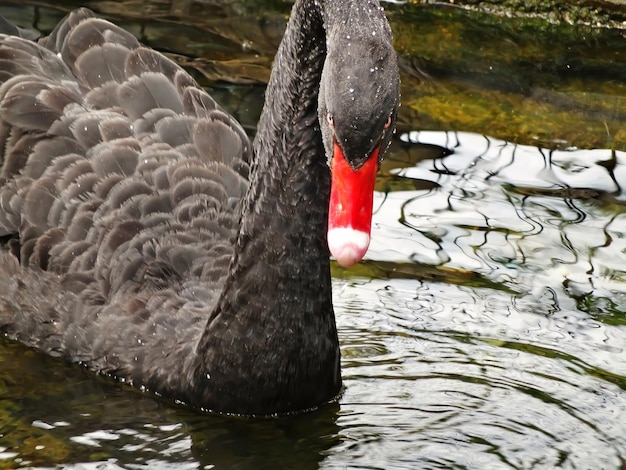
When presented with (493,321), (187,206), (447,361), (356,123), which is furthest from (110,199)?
(356,123)

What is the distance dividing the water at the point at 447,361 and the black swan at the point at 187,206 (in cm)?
14

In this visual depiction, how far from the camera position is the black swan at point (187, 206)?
10.4 feet

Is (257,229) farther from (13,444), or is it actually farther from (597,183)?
(597,183)

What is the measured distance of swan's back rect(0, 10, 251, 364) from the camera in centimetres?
425

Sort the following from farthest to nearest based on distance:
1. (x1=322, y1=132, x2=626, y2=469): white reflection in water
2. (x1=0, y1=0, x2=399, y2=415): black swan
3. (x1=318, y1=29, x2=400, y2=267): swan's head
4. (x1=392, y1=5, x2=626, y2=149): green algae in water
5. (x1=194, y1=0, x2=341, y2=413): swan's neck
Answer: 1. (x1=392, y1=5, x2=626, y2=149): green algae in water
2. (x1=322, y1=132, x2=626, y2=469): white reflection in water
3. (x1=194, y1=0, x2=341, y2=413): swan's neck
4. (x1=0, y1=0, x2=399, y2=415): black swan
5. (x1=318, y1=29, x2=400, y2=267): swan's head

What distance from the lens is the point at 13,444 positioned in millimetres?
3863

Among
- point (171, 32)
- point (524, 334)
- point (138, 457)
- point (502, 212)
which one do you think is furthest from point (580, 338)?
point (171, 32)

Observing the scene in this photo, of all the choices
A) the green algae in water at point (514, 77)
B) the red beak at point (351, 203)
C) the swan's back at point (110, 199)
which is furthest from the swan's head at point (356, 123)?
the green algae in water at point (514, 77)

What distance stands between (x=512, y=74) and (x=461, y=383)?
10.0 ft

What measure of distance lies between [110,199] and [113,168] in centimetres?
13

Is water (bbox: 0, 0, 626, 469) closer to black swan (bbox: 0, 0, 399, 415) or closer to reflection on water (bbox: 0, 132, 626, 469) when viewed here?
reflection on water (bbox: 0, 132, 626, 469)

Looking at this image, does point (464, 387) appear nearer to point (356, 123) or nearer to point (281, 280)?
point (281, 280)

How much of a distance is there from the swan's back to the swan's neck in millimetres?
230

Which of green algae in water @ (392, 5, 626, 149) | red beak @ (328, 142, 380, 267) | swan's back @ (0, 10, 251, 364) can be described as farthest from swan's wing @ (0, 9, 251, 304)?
green algae in water @ (392, 5, 626, 149)
